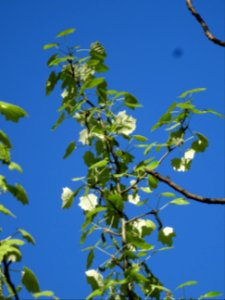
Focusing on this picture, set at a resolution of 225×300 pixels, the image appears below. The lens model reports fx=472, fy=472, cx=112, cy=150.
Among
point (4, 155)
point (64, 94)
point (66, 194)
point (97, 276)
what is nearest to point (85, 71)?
point (64, 94)

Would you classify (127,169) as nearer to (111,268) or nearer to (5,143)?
(111,268)

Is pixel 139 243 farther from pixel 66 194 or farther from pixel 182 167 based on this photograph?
pixel 182 167

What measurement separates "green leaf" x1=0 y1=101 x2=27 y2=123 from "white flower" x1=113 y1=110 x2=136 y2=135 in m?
0.59

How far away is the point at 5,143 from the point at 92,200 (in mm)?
530

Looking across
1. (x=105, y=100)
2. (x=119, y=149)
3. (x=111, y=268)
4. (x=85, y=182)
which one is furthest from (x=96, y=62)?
(x=111, y=268)

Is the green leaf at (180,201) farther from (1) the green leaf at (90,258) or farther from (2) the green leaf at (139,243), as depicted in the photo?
(1) the green leaf at (90,258)

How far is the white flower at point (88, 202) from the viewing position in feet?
6.89

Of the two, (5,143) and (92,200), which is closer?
(5,143)

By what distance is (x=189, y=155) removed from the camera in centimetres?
230

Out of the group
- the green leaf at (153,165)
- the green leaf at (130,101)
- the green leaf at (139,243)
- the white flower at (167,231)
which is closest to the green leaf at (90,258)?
the green leaf at (139,243)

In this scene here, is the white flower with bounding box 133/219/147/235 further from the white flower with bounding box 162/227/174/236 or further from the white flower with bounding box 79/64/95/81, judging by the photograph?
the white flower with bounding box 79/64/95/81

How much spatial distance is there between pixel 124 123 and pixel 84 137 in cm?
21

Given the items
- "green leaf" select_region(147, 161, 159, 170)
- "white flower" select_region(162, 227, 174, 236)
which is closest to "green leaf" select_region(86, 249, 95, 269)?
"white flower" select_region(162, 227, 174, 236)

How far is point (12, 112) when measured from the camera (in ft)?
5.76
